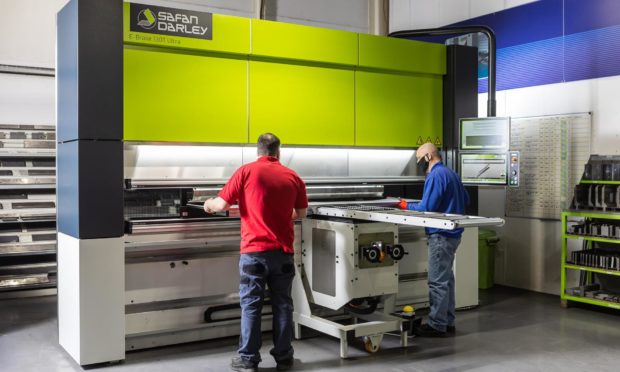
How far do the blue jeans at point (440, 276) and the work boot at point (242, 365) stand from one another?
1.57 metres

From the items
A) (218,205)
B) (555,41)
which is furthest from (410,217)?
(555,41)

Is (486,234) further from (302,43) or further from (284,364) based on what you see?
(284,364)

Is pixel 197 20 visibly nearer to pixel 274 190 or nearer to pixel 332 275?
pixel 274 190

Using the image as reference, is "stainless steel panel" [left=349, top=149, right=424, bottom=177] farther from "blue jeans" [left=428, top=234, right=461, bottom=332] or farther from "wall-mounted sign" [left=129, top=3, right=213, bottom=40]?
"wall-mounted sign" [left=129, top=3, right=213, bottom=40]

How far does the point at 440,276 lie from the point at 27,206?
4.34 metres

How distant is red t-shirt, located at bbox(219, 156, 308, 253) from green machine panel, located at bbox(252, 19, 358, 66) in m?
1.59

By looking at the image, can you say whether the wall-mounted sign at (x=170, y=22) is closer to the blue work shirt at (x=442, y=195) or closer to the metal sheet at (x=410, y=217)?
the metal sheet at (x=410, y=217)

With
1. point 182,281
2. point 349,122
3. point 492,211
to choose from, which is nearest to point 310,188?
point 349,122

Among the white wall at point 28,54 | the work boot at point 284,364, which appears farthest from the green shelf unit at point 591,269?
→ the white wall at point 28,54

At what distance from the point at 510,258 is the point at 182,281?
3.82m

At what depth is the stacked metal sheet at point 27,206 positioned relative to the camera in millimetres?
6449

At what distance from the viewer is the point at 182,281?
467 cm

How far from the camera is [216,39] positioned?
502 centimetres

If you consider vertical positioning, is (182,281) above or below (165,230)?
below
